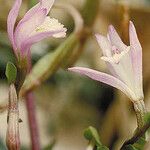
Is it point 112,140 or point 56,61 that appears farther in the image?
point 112,140

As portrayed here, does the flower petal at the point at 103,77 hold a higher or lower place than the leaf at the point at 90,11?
higher

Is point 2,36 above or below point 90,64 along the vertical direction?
above

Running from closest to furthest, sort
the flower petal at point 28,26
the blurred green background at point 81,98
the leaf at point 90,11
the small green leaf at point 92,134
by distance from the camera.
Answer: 1. the flower petal at point 28,26
2. the small green leaf at point 92,134
3. the leaf at point 90,11
4. the blurred green background at point 81,98

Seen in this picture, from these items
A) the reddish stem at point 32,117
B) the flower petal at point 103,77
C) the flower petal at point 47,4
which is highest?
the flower petal at point 47,4

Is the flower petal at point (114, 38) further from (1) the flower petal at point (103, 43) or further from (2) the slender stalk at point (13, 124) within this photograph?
(2) the slender stalk at point (13, 124)

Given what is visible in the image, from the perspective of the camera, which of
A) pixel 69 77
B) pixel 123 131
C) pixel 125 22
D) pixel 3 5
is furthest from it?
pixel 69 77

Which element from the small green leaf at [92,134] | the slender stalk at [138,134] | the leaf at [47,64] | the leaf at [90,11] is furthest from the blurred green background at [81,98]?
the slender stalk at [138,134]

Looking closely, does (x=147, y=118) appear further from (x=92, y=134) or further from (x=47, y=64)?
(x=47, y=64)

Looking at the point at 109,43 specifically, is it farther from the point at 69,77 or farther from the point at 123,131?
the point at 69,77

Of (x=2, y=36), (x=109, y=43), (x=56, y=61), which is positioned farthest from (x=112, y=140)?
(x=109, y=43)

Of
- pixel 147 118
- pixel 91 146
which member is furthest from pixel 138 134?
pixel 91 146
